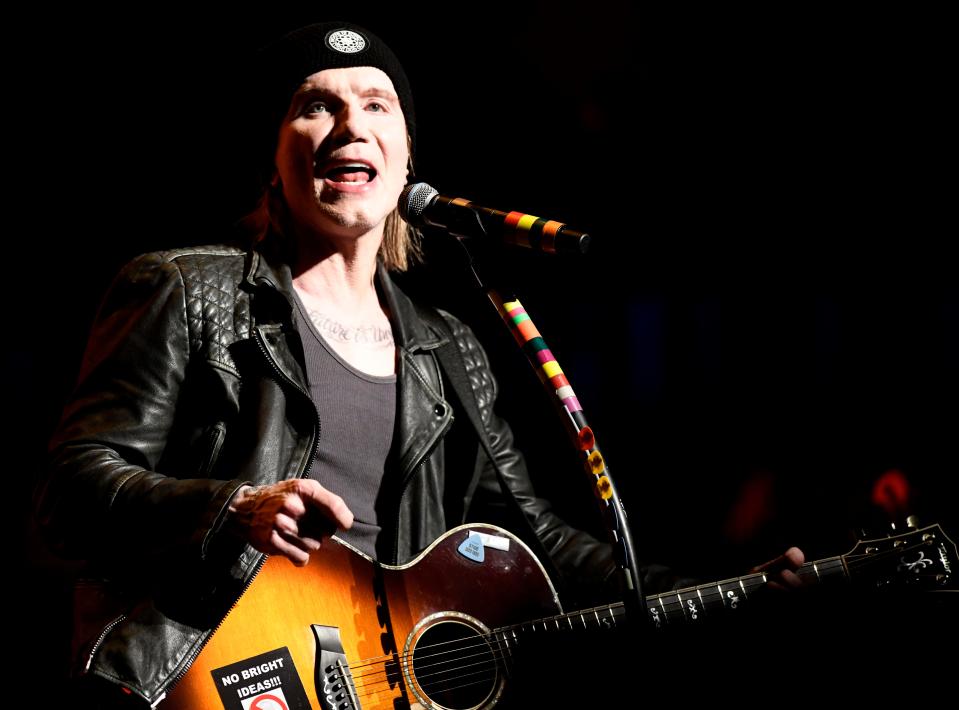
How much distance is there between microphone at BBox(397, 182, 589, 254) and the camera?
5.14 ft

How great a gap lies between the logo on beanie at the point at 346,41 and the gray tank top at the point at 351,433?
0.75 meters

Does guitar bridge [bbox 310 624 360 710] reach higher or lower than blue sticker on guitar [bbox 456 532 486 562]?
lower

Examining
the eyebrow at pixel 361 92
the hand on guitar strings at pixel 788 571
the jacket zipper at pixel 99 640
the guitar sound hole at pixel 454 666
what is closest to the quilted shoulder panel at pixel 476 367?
the eyebrow at pixel 361 92

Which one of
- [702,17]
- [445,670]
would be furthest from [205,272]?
[702,17]

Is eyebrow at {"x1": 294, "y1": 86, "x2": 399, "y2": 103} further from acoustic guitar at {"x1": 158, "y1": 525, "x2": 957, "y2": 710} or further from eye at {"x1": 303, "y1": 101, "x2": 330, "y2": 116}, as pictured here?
acoustic guitar at {"x1": 158, "y1": 525, "x2": 957, "y2": 710}

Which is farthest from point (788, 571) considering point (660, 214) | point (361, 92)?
point (660, 214)

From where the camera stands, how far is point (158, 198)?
3227mm

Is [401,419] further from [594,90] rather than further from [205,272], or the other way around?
[594,90]

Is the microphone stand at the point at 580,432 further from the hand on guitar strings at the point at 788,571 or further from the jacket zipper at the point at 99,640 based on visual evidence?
the jacket zipper at the point at 99,640

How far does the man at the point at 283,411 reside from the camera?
1.68 metres

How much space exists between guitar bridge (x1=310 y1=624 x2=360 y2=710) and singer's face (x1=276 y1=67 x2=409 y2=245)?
111cm

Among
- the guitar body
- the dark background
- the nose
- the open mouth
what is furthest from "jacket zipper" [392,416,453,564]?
the dark background

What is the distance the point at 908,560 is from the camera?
2062mm

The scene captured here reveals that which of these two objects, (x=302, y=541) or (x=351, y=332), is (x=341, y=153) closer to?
(x=351, y=332)
